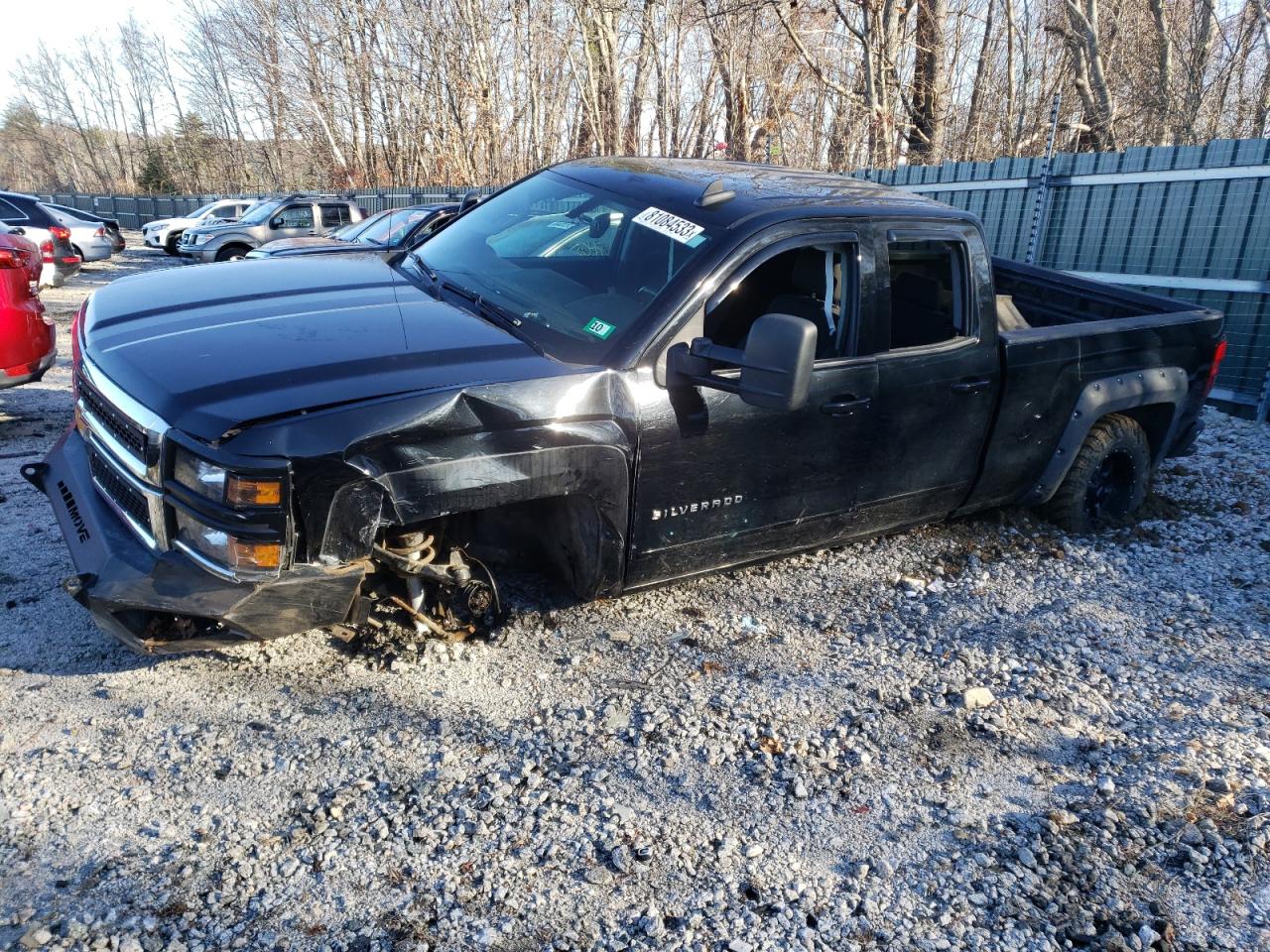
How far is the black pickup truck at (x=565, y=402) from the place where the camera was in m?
2.53

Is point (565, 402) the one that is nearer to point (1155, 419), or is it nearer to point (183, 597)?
point (183, 597)

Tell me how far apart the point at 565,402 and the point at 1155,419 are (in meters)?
3.85

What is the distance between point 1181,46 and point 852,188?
22.3 m

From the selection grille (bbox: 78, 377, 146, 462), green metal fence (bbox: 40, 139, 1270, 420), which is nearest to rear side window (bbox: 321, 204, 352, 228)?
green metal fence (bbox: 40, 139, 1270, 420)

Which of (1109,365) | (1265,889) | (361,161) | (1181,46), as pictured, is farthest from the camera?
(361,161)

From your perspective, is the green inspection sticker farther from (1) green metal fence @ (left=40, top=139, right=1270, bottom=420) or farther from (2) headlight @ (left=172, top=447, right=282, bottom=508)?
(1) green metal fence @ (left=40, top=139, right=1270, bottom=420)

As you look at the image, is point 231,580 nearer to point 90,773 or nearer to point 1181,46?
point 90,773

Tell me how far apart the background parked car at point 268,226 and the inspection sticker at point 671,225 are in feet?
52.0

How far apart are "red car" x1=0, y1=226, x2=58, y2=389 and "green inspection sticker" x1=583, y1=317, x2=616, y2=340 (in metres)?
4.06

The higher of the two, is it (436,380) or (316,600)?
(436,380)

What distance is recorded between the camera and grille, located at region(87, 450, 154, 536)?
269 centimetres

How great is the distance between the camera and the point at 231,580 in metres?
2.50

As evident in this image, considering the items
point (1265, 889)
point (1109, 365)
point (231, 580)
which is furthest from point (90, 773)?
point (1109, 365)

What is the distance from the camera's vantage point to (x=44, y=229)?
1483cm
